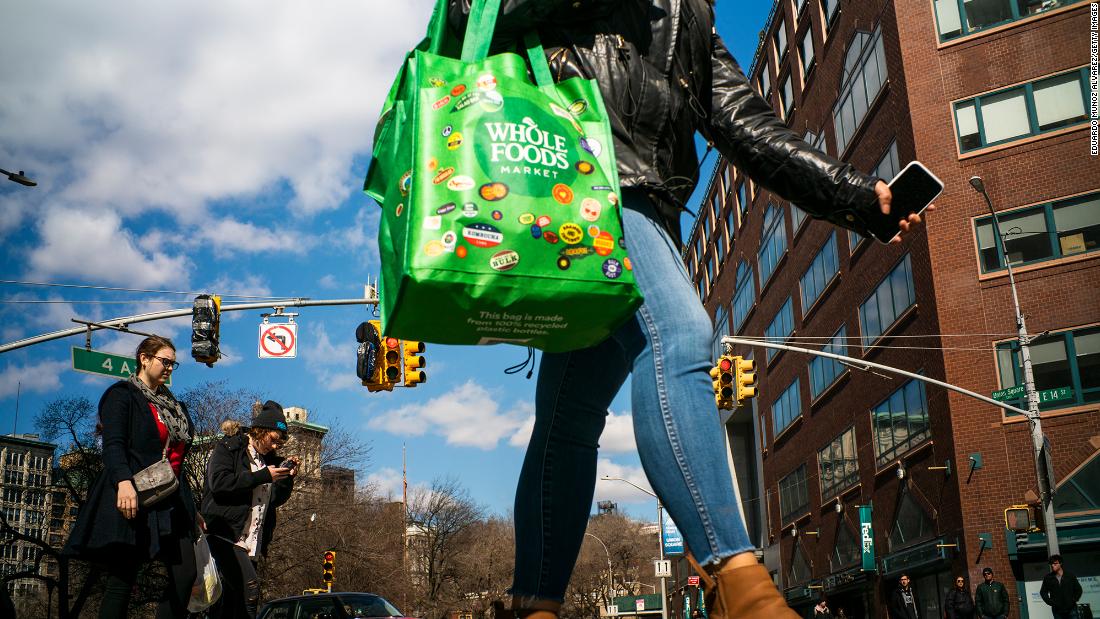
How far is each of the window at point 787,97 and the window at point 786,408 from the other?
1246 centimetres

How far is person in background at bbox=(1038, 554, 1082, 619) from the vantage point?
16.1 metres

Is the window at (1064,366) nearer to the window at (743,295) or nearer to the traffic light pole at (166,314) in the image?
the traffic light pole at (166,314)

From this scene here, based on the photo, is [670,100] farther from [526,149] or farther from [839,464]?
[839,464]

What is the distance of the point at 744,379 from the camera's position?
19.9m

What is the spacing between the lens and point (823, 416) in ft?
136

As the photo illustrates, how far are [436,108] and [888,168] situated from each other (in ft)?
104

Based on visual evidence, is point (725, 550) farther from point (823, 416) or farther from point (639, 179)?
point (823, 416)

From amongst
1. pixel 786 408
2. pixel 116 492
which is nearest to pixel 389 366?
pixel 116 492

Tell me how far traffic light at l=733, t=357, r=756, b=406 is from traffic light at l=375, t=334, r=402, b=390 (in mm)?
6767

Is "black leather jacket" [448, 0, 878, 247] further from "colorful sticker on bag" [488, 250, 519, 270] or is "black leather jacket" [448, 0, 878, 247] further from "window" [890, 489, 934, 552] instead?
"window" [890, 489, 934, 552]

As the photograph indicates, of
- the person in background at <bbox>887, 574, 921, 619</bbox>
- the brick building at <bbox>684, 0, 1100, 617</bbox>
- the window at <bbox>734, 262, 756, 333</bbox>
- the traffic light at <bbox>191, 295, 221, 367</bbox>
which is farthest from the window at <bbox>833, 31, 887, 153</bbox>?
the traffic light at <bbox>191, 295, 221, 367</bbox>

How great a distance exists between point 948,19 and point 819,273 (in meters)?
12.9

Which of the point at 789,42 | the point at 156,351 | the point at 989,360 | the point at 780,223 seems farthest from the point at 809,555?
the point at 156,351

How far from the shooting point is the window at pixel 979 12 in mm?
28328
